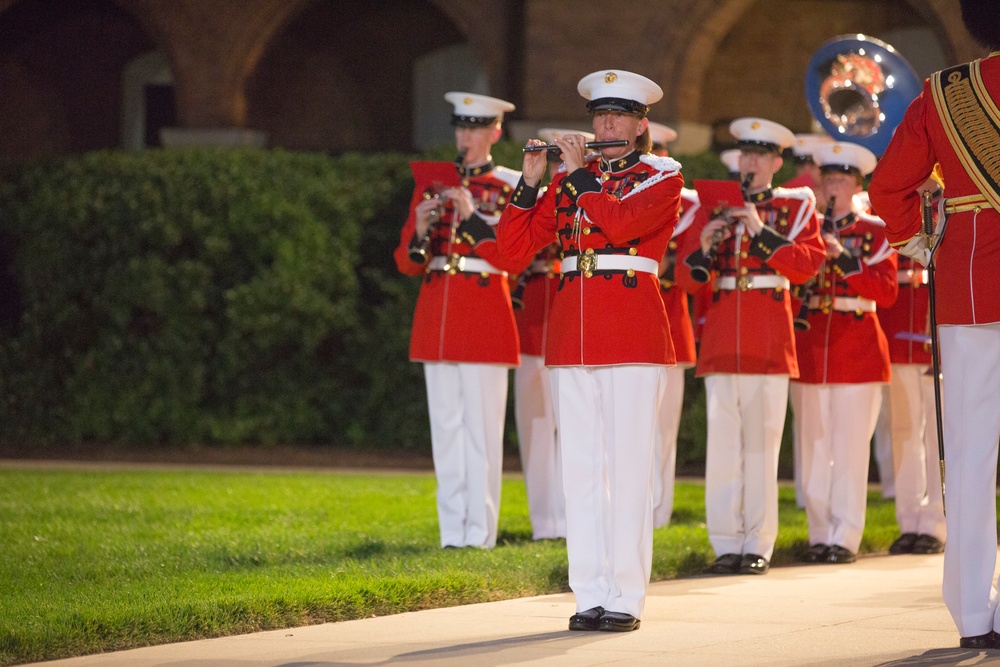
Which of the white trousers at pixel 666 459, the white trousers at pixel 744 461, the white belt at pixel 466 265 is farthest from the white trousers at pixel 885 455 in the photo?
the white belt at pixel 466 265

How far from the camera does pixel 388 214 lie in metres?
14.5

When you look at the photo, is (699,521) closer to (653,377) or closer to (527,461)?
(527,461)

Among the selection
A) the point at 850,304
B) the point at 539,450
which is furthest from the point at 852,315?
the point at 539,450

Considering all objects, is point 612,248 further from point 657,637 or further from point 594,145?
point 657,637

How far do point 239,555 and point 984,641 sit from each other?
150 inches

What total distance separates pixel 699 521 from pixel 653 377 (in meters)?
4.00

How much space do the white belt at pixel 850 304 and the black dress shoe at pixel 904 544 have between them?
1.42 metres

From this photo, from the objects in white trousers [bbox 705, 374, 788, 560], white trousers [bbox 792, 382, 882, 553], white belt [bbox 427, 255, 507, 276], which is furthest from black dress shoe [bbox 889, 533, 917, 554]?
white belt [bbox 427, 255, 507, 276]

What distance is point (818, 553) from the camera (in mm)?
8578

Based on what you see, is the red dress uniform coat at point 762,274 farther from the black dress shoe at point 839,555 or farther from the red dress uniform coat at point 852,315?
the black dress shoe at point 839,555

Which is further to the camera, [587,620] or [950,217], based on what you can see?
[587,620]

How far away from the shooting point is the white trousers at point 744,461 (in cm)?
812

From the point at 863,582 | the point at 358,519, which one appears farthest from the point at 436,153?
the point at 863,582

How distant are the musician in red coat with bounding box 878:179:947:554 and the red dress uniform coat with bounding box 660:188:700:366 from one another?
141 centimetres
